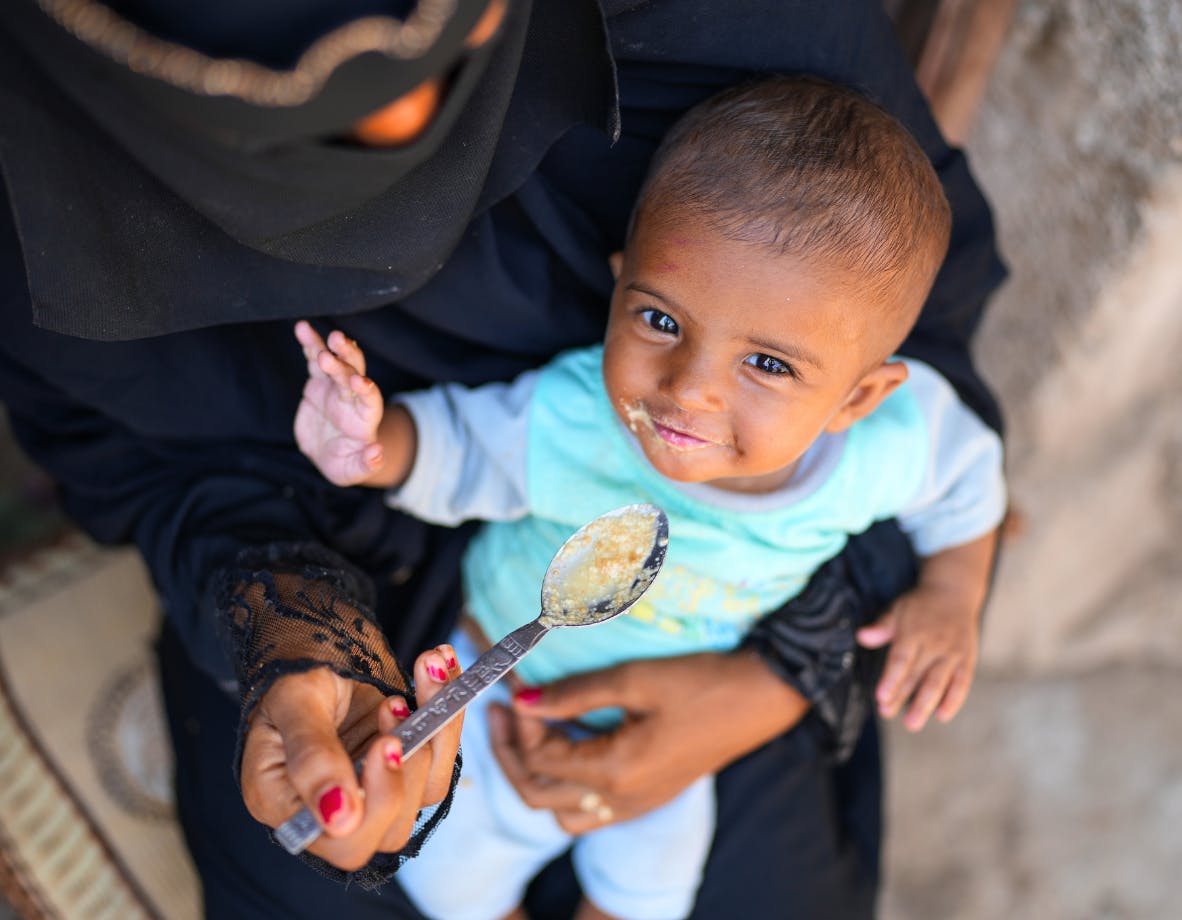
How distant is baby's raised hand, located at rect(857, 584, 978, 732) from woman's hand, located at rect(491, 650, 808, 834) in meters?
0.13

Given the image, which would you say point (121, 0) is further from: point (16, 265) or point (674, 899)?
point (674, 899)

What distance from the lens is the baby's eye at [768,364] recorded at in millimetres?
970

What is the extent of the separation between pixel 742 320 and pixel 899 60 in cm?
39

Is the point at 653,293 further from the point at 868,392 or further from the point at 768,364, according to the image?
the point at 868,392

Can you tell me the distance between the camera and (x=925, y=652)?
1213 mm

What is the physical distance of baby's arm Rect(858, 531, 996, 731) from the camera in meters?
1.21

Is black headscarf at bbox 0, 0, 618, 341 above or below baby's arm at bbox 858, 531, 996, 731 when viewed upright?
above

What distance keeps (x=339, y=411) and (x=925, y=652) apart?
75 centimetres

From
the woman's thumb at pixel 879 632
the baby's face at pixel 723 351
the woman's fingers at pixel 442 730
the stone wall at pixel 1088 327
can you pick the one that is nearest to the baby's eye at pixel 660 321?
the baby's face at pixel 723 351

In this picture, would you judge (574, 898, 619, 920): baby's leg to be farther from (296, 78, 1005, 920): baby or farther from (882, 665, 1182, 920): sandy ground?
(882, 665, 1182, 920): sandy ground

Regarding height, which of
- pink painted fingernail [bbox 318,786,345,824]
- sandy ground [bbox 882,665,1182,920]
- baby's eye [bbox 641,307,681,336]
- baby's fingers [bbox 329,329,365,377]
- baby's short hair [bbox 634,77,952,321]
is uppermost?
baby's short hair [bbox 634,77,952,321]

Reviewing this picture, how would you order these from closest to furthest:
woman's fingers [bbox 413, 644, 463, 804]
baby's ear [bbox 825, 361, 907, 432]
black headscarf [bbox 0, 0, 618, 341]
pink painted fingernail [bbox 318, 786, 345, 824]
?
black headscarf [bbox 0, 0, 618, 341]
pink painted fingernail [bbox 318, 786, 345, 824]
woman's fingers [bbox 413, 644, 463, 804]
baby's ear [bbox 825, 361, 907, 432]

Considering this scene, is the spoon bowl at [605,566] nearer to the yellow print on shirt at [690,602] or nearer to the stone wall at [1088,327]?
the yellow print on shirt at [690,602]

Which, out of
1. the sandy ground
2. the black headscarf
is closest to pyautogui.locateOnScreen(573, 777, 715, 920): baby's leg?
the black headscarf
